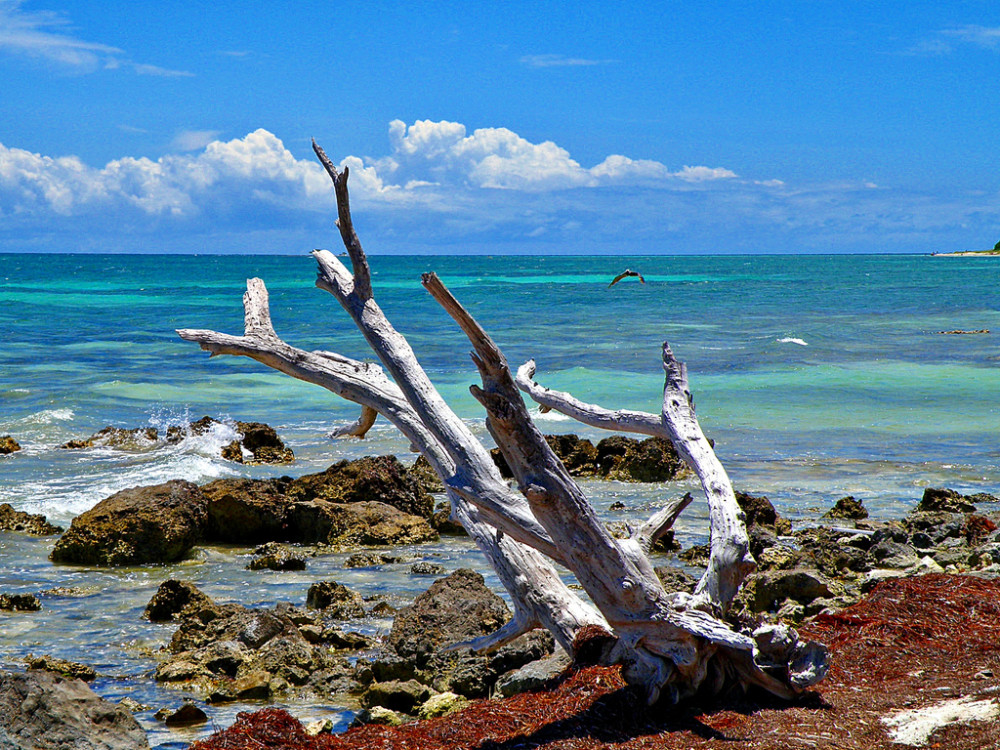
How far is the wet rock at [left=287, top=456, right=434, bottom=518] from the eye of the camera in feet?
37.6

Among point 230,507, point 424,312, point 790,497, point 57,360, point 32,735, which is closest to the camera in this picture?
point 32,735

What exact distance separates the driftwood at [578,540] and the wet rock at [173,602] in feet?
7.38

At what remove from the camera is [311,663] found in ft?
21.5

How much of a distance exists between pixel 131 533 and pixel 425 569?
2892 mm

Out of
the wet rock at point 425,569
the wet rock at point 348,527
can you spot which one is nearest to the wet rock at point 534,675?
the wet rock at point 425,569

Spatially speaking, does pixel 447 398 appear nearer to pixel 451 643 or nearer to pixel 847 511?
pixel 847 511

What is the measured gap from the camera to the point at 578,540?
5023mm

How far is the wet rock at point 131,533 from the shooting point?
31.3ft

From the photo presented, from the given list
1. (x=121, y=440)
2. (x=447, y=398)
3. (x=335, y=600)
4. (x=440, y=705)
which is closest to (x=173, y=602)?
(x=335, y=600)

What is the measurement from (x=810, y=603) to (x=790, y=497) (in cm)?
477

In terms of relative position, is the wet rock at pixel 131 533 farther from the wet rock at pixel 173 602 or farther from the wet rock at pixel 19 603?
the wet rock at pixel 173 602

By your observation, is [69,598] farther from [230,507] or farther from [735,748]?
[735,748]

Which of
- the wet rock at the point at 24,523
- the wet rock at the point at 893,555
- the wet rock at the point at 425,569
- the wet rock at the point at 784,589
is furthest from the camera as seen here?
the wet rock at the point at 24,523

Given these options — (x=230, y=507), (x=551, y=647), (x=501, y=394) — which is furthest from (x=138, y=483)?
(x=501, y=394)
